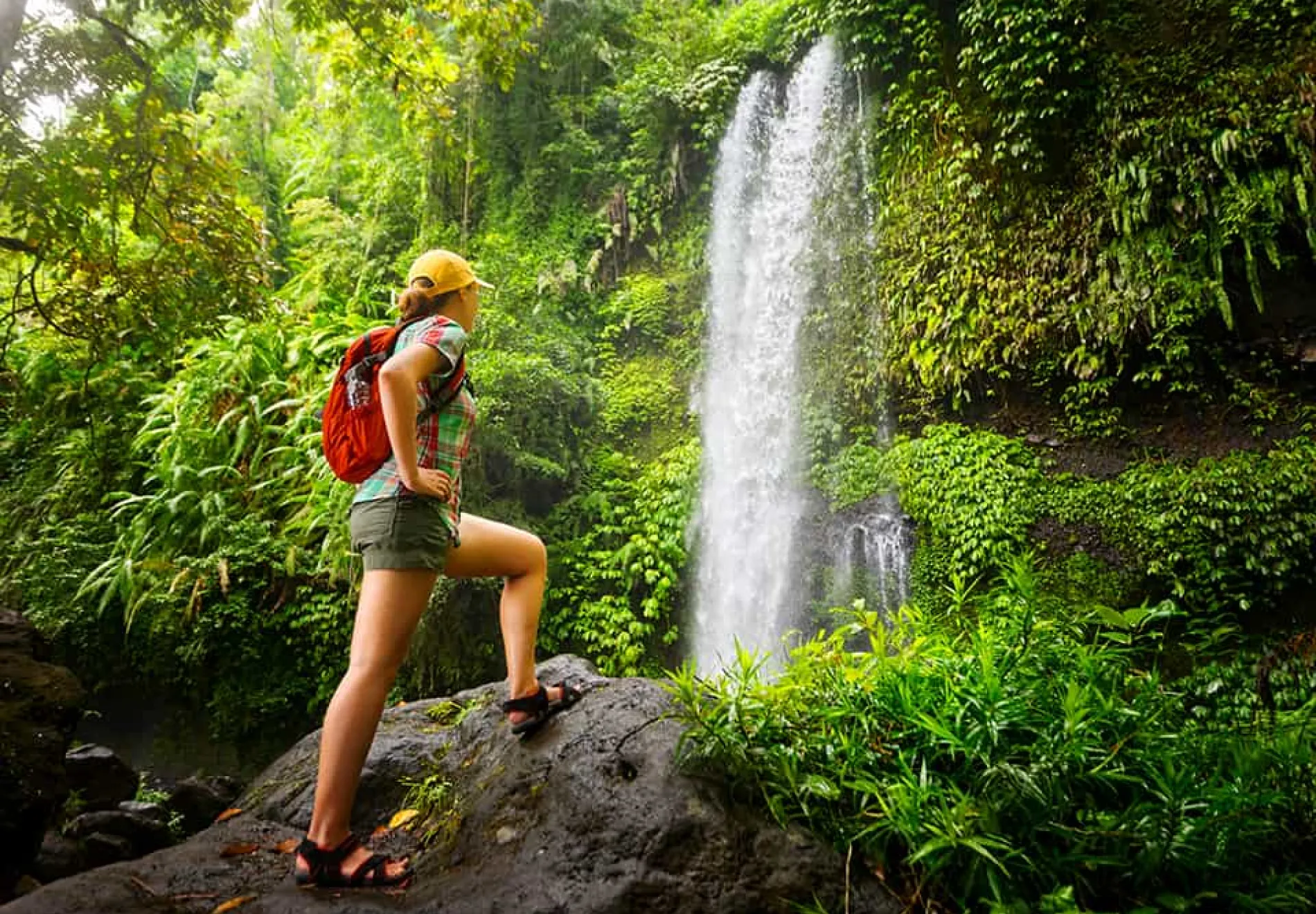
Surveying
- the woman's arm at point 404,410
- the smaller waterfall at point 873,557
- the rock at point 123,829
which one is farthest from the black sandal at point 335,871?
the smaller waterfall at point 873,557

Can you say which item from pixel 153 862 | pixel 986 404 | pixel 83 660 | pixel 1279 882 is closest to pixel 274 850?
pixel 153 862

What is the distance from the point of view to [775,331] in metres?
8.52

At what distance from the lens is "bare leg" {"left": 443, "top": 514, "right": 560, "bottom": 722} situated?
2.39 metres

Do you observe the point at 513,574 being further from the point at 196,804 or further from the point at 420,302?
Answer: the point at 196,804

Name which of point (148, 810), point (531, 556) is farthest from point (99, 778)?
point (531, 556)

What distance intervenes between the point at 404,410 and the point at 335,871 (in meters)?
1.36

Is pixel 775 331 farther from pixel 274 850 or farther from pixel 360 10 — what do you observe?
pixel 274 850

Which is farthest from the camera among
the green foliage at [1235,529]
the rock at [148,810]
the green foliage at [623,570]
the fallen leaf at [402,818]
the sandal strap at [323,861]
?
Answer: the green foliage at [623,570]

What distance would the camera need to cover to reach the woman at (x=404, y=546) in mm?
1968

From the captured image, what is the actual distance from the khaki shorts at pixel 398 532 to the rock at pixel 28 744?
2076mm

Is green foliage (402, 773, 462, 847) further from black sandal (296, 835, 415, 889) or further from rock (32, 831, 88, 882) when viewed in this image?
rock (32, 831, 88, 882)

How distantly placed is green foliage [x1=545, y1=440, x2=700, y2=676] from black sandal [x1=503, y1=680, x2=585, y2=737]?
4130 millimetres

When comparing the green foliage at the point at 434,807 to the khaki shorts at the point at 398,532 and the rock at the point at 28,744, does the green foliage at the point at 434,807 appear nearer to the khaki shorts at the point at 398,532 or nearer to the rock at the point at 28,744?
the khaki shorts at the point at 398,532

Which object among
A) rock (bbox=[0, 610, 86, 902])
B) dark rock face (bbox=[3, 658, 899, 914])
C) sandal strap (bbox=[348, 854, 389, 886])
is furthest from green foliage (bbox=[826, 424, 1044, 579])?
rock (bbox=[0, 610, 86, 902])
